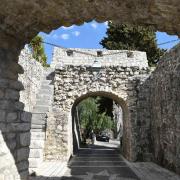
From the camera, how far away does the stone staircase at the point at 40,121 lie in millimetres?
9757

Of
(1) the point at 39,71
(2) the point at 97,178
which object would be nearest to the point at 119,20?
(2) the point at 97,178

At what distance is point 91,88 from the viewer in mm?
12297

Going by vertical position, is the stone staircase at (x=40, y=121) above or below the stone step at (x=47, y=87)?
below

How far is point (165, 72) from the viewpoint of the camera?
9961 millimetres

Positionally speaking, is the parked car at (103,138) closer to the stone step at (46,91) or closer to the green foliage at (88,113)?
the green foliage at (88,113)

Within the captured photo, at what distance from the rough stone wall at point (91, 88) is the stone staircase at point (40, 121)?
40 cm

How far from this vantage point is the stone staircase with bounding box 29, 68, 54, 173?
976cm

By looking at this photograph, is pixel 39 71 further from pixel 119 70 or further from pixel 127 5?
pixel 127 5

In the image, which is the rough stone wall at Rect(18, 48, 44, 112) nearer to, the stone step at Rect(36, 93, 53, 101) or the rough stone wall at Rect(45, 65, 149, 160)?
the stone step at Rect(36, 93, 53, 101)

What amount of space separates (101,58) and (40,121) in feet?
18.0

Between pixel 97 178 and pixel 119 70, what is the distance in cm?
570

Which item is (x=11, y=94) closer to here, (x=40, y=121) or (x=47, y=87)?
(x=40, y=121)

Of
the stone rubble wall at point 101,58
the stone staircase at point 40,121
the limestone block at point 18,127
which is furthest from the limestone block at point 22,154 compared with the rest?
the stone rubble wall at point 101,58

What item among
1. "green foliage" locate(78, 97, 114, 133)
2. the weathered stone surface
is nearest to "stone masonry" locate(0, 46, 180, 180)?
the weathered stone surface
